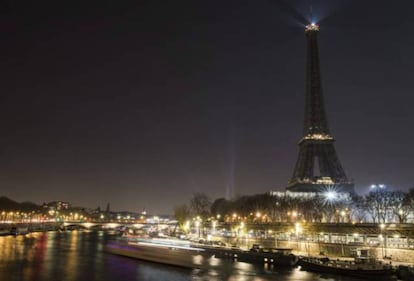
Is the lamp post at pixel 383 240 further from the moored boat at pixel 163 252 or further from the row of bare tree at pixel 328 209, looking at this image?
the moored boat at pixel 163 252

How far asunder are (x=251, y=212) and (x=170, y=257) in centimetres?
4097

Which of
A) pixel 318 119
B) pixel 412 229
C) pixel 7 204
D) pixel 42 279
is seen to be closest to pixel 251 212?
pixel 318 119

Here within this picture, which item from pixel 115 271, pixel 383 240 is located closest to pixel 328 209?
pixel 383 240

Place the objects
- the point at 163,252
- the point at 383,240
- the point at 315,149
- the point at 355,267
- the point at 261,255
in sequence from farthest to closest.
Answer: the point at 315,149
the point at 163,252
the point at 261,255
the point at 383,240
the point at 355,267

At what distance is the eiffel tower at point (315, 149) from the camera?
92.8 m

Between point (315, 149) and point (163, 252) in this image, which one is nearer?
point (163, 252)

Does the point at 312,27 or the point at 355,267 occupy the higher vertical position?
the point at 312,27

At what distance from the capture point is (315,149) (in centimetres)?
9631

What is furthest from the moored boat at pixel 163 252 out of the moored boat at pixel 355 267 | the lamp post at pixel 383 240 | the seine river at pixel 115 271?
the lamp post at pixel 383 240

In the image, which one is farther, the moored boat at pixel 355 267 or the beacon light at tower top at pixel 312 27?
the beacon light at tower top at pixel 312 27

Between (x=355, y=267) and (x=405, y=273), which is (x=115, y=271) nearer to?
(x=355, y=267)

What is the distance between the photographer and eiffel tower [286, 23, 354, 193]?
304 feet

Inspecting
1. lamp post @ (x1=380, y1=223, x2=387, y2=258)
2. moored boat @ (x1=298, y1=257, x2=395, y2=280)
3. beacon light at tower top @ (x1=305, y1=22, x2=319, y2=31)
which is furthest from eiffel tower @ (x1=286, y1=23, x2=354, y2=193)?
moored boat @ (x1=298, y1=257, x2=395, y2=280)

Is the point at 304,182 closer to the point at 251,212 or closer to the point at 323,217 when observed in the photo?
the point at 251,212
